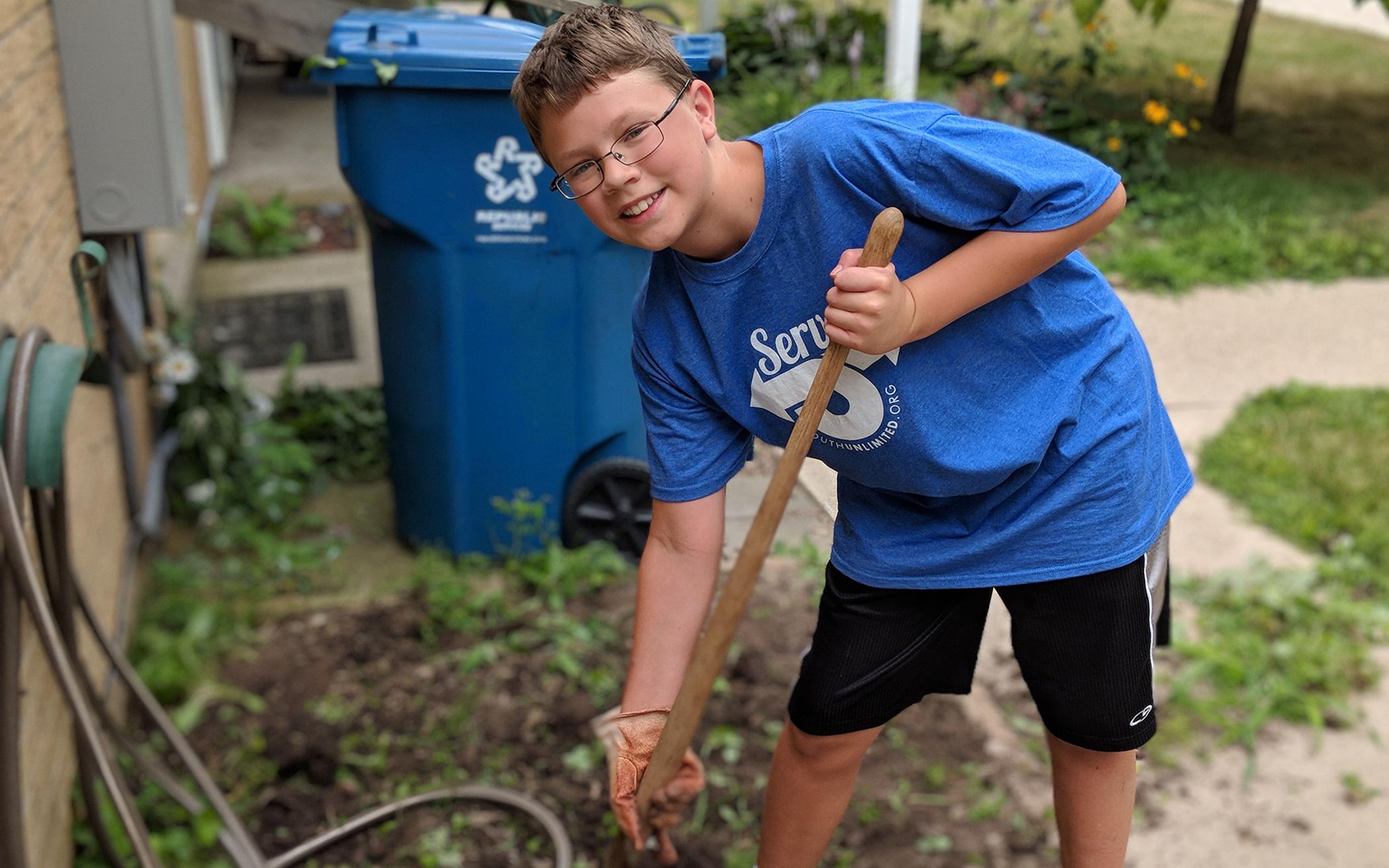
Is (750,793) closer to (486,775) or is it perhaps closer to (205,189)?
(486,775)

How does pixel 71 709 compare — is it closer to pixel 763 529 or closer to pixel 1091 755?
pixel 763 529

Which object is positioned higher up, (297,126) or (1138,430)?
(1138,430)

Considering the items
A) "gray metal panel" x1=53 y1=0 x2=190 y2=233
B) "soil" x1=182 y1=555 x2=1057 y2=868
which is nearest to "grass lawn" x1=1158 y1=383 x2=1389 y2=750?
"soil" x1=182 y1=555 x2=1057 y2=868

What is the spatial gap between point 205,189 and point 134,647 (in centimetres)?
Answer: 398

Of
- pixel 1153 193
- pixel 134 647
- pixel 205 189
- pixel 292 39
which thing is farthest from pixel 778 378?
pixel 205 189

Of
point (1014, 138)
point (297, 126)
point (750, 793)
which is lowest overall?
point (297, 126)

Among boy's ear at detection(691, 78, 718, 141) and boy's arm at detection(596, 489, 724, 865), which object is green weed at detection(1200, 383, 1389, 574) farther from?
boy's ear at detection(691, 78, 718, 141)

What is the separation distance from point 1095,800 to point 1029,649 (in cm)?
24

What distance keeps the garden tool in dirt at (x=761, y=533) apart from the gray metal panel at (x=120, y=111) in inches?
92.2

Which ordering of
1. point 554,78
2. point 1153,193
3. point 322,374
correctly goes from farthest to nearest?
point 1153,193, point 322,374, point 554,78

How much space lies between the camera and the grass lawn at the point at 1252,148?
586 centimetres

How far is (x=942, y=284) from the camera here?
1.46 m

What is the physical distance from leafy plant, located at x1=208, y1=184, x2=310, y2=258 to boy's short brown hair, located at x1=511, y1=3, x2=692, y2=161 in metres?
5.28

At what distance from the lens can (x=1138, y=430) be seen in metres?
1.67
